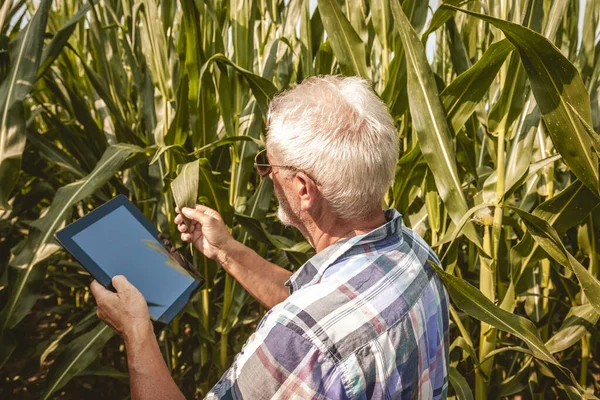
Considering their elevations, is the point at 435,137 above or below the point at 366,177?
below

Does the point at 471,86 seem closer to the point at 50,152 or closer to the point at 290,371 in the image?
the point at 290,371

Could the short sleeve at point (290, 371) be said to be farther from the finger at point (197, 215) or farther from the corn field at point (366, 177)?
the finger at point (197, 215)

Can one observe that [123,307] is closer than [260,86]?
Yes

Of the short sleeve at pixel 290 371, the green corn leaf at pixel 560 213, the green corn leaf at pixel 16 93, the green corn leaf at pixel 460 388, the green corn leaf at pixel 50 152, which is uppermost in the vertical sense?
the green corn leaf at pixel 16 93

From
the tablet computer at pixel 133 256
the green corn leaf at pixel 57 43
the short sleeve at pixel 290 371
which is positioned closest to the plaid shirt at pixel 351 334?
the short sleeve at pixel 290 371

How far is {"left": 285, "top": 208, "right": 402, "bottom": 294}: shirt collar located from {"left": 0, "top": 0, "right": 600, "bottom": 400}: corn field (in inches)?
5.4

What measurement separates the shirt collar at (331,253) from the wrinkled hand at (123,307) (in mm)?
284

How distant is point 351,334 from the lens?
78 centimetres

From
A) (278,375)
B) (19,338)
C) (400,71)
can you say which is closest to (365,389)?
(278,375)

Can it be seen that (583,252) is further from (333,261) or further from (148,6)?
(148,6)

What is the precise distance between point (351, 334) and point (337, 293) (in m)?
0.06

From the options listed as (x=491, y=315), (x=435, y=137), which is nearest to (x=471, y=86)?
(x=435, y=137)

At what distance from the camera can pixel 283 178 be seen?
3.26ft

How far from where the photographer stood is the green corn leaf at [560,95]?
0.90m
